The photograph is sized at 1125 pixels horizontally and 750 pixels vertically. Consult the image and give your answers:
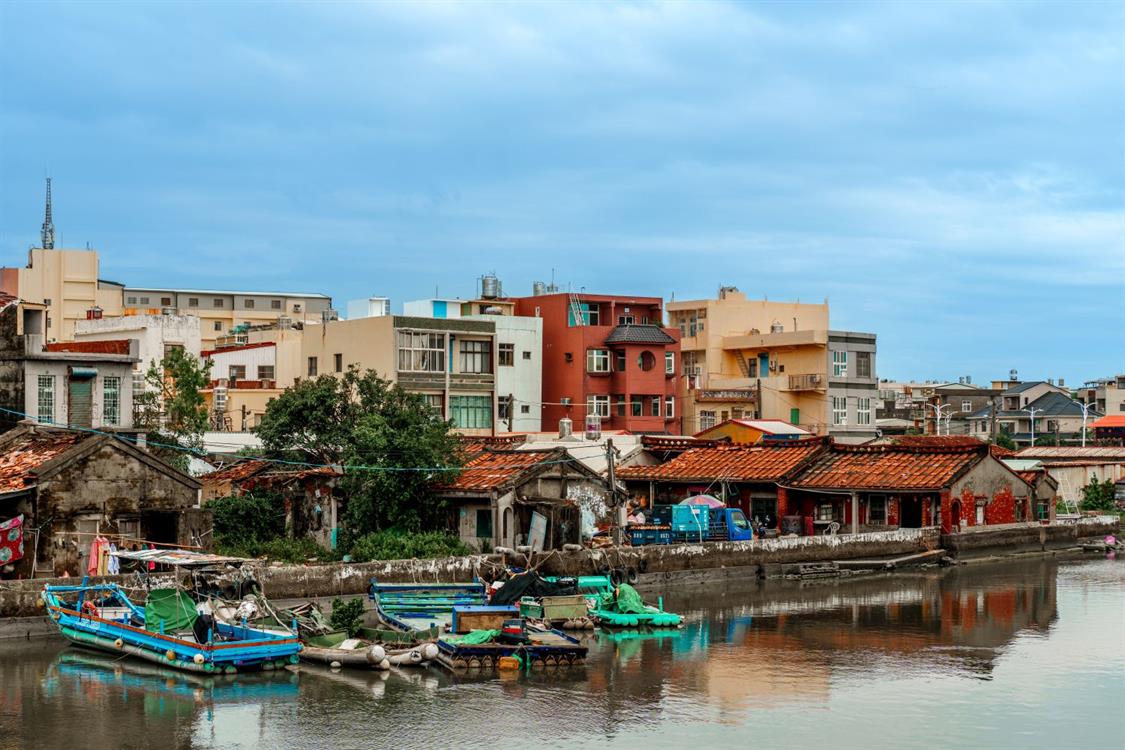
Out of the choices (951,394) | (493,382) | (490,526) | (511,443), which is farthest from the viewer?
(951,394)

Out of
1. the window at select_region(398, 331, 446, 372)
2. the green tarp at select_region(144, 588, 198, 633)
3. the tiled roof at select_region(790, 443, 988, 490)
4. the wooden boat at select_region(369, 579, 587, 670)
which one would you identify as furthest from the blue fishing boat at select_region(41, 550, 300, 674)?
the window at select_region(398, 331, 446, 372)

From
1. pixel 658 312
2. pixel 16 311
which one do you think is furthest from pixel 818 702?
pixel 658 312

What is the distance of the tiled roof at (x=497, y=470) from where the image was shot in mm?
43688

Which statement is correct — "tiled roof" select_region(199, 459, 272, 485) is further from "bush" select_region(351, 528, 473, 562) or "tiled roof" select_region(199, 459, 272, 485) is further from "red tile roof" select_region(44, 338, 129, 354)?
"bush" select_region(351, 528, 473, 562)

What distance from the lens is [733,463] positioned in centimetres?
5566

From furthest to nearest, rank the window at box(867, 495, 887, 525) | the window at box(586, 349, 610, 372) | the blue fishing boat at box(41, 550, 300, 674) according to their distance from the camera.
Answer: the window at box(586, 349, 610, 372), the window at box(867, 495, 887, 525), the blue fishing boat at box(41, 550, 300, 674)

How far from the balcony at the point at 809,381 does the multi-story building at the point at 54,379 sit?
4420 cm

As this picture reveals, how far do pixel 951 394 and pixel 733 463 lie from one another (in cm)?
7233

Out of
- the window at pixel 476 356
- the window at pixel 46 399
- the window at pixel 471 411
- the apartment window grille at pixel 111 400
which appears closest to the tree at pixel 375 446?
the apartment window grille at pixel 111 400

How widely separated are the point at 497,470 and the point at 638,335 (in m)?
28.6

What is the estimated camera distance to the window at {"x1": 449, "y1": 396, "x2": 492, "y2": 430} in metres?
65.2

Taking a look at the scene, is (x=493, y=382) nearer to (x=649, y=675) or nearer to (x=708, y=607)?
(x=708, y=607)

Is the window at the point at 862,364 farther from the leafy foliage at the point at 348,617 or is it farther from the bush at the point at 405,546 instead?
the leafy foliage at the point at 348,617

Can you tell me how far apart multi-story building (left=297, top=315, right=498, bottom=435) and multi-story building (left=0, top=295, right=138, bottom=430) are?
66.0 feet
